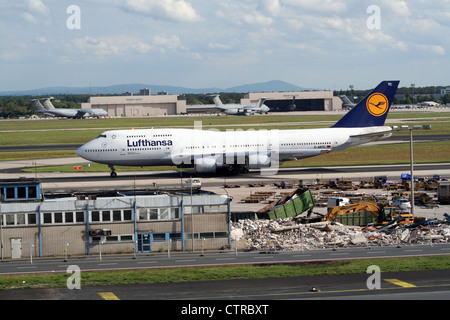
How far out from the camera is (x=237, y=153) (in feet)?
270

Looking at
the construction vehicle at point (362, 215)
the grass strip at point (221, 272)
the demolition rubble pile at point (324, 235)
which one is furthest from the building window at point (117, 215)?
the construction vehicle at point (362, 215)

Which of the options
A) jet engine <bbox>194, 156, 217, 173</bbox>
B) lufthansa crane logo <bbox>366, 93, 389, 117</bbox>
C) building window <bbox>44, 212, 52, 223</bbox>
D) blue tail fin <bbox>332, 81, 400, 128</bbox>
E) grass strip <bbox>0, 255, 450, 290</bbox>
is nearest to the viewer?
grass strip <bbox>0, 255, 450, 290</bbox>

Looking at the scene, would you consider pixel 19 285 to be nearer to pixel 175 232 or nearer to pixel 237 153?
pixel 175 232

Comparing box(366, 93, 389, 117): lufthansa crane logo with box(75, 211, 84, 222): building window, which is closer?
box(75, 211, 84, 222): building window

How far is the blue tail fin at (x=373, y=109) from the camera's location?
87.7m

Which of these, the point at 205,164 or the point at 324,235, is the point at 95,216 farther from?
the point at 205,164

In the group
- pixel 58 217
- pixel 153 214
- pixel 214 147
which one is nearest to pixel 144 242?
pixel 153 214

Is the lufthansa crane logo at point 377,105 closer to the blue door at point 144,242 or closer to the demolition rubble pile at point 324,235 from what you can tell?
the demolition rubble pile at point 324,235

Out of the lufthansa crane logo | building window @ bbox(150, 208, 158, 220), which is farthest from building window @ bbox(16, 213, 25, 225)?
the lufthansa crane logo

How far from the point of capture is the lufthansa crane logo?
87.9 metres

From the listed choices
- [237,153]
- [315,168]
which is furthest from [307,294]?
[315,168]

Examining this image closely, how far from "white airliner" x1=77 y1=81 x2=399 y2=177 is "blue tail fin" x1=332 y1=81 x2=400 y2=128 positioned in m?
1.90

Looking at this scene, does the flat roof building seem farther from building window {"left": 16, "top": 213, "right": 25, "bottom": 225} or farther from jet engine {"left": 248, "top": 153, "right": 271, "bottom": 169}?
jet engine {"left": 248, "top": 153, "right": 271, "bottom": 169}

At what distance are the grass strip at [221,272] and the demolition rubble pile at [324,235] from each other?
5.29 meters
